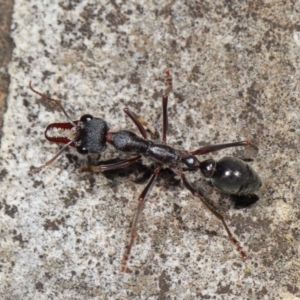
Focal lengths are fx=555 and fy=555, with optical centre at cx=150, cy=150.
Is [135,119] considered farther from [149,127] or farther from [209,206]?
[209,206]

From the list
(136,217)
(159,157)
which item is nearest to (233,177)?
(159,157)

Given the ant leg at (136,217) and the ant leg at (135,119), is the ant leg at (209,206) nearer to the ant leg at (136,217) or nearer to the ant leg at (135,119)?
the ant leg at (136,217)

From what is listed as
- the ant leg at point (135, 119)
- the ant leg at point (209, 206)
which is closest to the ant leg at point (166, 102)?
the ant leg at point (135, 119)

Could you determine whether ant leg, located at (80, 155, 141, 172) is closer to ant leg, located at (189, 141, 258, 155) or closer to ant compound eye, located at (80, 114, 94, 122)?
ant compound eye, located at (80, 114, 94, 122)

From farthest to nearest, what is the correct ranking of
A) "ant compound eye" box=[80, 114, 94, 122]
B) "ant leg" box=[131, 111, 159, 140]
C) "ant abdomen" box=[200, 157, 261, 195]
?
"ant leg" box=[131, 111, 159, 140] → "ant compound eye" box=[80, 114, 94, 122] → "ant abdomen" box=[200, 157, 261, 195]

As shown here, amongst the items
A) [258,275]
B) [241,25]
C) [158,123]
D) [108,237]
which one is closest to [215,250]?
[258,275]

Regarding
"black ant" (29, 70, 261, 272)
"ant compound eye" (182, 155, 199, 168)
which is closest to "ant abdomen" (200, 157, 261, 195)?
"black ant" (29, 70, 261, 272)

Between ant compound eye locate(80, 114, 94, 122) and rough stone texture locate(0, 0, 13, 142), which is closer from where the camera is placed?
ant compound eye locate(80, 114, 94, 122)
